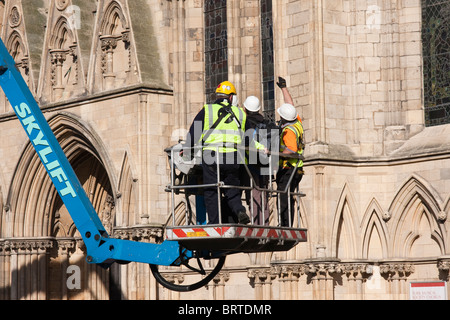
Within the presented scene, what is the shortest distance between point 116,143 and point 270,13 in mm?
4097

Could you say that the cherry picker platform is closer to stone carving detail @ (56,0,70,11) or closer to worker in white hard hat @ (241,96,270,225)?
worker in white hard hat @ (241,96,270,225)

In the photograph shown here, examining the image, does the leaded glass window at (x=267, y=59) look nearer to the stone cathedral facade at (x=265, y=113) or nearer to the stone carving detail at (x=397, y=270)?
the stone cathedral facade at (x=265, y=113)

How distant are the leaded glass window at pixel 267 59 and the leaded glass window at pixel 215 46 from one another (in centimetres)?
107

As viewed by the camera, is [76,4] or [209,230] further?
[76,4]

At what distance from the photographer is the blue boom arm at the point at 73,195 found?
45.6ft

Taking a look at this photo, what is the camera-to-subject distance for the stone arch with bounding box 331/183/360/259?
20.8 metres

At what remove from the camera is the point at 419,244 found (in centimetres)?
2050

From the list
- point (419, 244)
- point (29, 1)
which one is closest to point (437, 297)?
point (419, 244)

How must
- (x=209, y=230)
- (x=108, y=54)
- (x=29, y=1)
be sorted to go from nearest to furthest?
(x=209, y=230)
(x=108, y=54)
(x=29, y=1)

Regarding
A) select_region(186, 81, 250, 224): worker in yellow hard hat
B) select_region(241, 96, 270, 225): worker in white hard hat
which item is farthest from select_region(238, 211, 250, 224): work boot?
select_region(241, 96, 270, 225): worker in white hard hat

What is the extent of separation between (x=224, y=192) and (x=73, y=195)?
2551 millimetres

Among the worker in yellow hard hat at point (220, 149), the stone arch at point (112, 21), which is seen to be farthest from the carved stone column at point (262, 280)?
the worker in yellow hard hat at point (220, 149)
